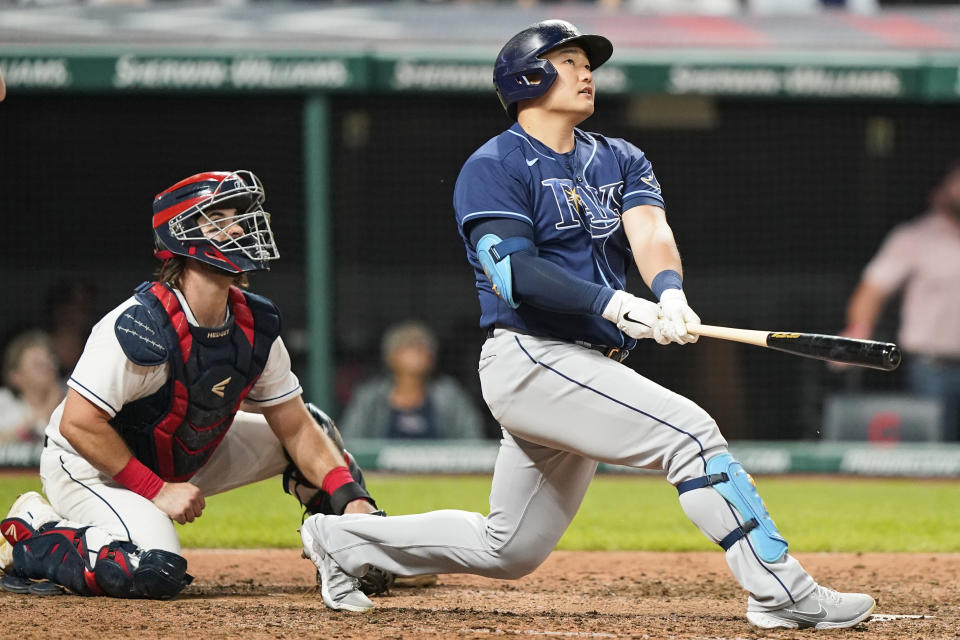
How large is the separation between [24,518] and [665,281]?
207 centimetres

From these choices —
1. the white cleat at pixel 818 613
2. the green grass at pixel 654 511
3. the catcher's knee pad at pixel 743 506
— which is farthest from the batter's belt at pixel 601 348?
the green grass at pixel 654 511

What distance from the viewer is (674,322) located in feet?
10.0

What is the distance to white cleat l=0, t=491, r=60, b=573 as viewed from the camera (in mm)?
3885

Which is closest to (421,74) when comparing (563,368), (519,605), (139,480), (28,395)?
(28,395)

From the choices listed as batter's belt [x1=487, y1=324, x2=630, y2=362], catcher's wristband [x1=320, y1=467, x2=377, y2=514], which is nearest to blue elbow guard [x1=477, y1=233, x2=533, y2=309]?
batter's belt [x1=487, y1=324, x2=630, y2=362]

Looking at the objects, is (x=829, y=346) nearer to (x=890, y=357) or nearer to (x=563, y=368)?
(x=890, y=357)

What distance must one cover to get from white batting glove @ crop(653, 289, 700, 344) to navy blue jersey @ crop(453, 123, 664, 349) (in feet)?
0.73

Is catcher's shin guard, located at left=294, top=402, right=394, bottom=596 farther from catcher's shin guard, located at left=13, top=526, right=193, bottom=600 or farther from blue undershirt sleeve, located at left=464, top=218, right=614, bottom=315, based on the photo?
blue undershirt sleeve, located at left=464, top=218, right=614, bottom=315

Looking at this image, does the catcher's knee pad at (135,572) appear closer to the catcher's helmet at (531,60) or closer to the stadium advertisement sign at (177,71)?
the catcher's helmet at (531,60)

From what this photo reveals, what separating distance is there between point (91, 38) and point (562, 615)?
19.7ft

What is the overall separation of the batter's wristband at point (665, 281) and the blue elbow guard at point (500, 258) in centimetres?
35

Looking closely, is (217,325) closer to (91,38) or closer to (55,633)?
(55,633)

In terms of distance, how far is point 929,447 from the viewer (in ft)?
25.6

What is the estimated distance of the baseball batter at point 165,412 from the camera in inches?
145
